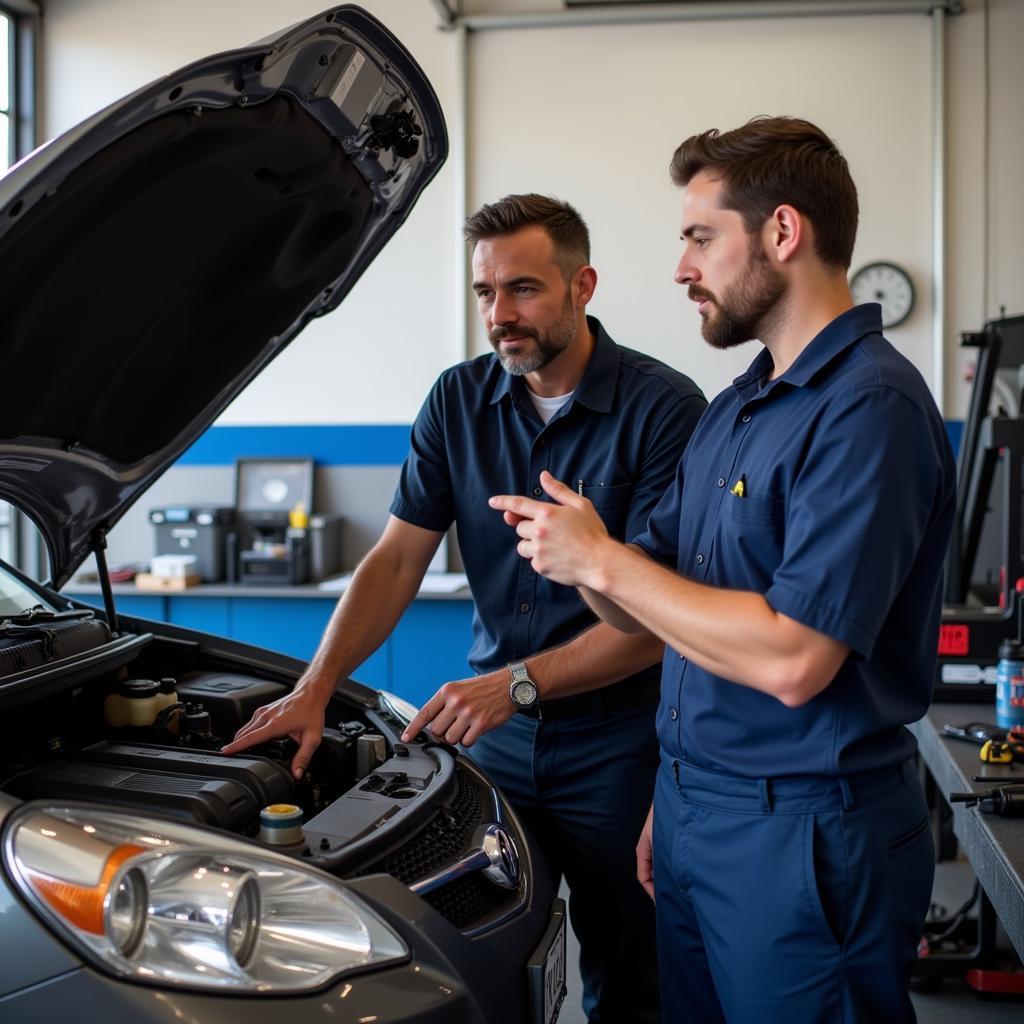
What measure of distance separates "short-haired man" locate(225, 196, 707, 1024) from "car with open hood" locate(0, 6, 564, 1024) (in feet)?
0.64

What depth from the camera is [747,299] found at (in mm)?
1349

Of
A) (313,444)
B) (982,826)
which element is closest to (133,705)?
(982,826)

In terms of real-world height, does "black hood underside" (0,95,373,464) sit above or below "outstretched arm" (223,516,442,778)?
above

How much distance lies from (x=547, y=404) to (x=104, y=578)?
850 millimetres

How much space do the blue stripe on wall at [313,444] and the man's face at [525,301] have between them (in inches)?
118

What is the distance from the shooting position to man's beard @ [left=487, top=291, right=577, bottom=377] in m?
1.93

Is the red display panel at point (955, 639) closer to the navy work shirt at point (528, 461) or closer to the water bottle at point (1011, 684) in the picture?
the water bottle at point (1011, 684)

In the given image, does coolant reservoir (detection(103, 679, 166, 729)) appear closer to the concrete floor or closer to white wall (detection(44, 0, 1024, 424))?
the concrete floor

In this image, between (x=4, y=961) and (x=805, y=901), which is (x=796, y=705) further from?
(x=4, y=961)

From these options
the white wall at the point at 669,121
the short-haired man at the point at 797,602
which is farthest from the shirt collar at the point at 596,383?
the white wall at the point at 669,121

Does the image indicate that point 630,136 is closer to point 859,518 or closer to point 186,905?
point 859,518

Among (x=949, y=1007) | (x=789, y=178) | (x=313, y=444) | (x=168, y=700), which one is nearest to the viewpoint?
(x=789, y=178)

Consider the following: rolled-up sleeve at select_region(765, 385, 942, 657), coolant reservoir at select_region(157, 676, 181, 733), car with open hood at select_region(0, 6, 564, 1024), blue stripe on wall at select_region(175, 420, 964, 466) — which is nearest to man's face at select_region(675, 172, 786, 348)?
rolled-up sleeve at select_region(765, 385, 942, 657)

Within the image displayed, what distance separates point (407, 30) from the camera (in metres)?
4.86
